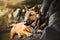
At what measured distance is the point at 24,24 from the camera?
281cm

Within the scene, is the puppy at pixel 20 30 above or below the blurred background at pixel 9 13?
below

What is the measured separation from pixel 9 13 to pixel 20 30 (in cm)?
30

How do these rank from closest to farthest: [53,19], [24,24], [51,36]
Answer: [51,36] → [53,19] → [24,24]

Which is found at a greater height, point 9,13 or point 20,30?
point 9,13

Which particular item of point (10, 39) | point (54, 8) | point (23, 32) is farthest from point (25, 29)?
point (54, 8)

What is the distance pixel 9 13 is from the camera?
2943 mm

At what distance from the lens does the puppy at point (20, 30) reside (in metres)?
2.76

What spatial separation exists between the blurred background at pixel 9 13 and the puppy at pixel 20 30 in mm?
60

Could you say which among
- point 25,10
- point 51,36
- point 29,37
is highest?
point 25,10

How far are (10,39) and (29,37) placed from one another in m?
0.30

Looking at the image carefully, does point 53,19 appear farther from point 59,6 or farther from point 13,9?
point 13,9

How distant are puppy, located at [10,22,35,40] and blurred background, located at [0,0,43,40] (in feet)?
0.20

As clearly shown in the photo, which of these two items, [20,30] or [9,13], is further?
[9,13]

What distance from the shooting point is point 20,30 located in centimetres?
282
